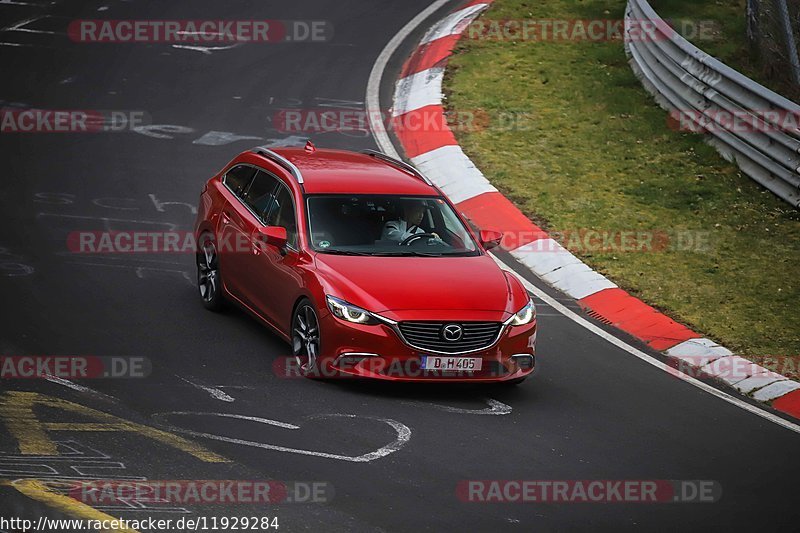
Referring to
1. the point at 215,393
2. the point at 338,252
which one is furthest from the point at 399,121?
the point at 215,393

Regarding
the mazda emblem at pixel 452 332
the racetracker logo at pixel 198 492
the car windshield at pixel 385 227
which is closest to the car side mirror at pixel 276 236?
the car windshield at pixel 385 227

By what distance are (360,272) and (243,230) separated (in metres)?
1.88

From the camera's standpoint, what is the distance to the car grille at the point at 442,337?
10281 mm

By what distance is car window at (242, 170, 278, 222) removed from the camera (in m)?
12.1

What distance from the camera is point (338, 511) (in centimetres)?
784

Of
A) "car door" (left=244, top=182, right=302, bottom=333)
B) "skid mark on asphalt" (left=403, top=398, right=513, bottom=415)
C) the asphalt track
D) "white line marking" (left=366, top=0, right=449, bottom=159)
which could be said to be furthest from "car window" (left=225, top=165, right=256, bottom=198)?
"white line marking" (left=366, top=0, right=449, bottom=159)

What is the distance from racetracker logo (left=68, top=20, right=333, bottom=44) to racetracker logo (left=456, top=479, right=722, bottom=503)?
14.4m

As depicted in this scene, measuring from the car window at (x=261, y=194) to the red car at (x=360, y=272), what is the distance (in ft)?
0.05

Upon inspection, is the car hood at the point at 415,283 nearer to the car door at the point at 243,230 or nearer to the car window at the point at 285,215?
the car window at the point at 285,215

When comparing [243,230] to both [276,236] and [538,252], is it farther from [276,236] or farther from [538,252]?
[538,252]

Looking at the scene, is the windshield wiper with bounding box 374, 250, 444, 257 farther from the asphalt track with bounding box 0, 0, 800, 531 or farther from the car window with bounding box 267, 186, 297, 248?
the asphalt track with bounding box 0, 0, 800, 531

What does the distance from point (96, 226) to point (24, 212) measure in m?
0.93

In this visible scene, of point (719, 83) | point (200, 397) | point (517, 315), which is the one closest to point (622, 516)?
point (517, 315)

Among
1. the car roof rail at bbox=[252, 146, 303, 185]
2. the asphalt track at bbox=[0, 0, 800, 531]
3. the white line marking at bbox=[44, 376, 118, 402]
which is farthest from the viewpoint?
the car roof rail at bbox=[252, 146, 303, 185]
